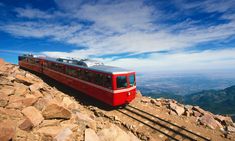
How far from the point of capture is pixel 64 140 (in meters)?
6.55

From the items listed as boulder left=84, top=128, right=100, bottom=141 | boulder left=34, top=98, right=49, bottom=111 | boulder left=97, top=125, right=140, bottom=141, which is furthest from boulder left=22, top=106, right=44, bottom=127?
boulder left=97, top=125, right=140, bottom=141

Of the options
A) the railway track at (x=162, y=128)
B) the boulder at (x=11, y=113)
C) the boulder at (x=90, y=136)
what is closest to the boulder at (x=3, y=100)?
the boulder at (x=11, y=113)

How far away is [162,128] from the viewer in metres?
11.4

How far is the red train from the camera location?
1359 centimetres

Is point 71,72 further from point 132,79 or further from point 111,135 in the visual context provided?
point 111,135

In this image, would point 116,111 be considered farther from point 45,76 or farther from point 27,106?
point 45,76

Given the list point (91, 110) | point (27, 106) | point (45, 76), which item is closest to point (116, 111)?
point (91, 110)

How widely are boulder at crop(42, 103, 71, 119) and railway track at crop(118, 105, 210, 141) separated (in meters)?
5.57

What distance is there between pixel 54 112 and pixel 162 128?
278 inches

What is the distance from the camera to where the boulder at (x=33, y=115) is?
710 cm

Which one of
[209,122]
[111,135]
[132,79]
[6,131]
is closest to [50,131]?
[6,131]

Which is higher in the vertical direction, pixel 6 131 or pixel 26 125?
pixel 6 131

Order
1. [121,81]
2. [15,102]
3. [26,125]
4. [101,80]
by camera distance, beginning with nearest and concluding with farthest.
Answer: [26,125] < [15,102] < [121,81] < [101,80]

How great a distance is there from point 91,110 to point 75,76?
5321 mm
